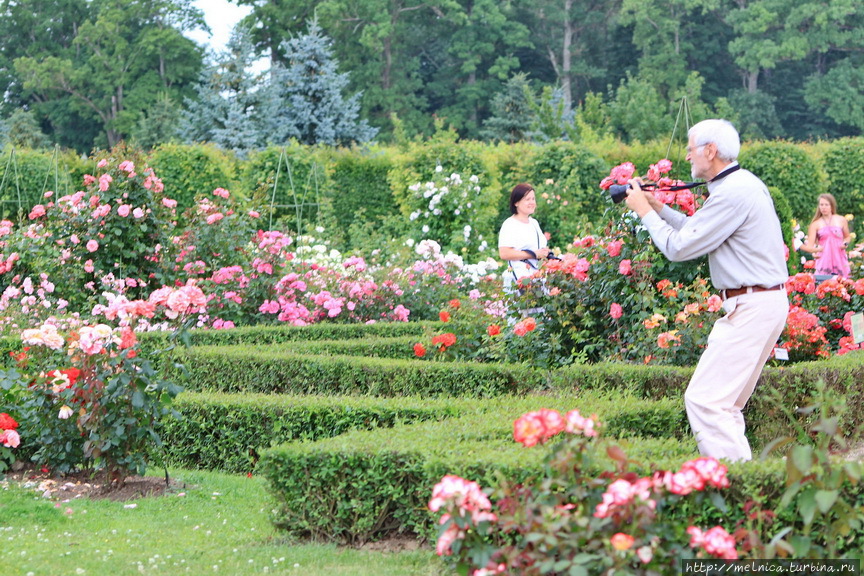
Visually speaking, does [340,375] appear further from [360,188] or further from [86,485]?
[360,188]

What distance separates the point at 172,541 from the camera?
4.14m

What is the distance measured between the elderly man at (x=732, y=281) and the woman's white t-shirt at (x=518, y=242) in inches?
134

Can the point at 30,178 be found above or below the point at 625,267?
above

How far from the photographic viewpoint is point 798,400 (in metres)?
5.29

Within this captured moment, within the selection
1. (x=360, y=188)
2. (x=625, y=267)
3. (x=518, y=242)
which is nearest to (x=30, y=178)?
(x=360, y=188)

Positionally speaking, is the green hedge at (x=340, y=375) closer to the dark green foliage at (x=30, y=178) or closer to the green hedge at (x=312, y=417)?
the green hedge at (x=312, y=417)

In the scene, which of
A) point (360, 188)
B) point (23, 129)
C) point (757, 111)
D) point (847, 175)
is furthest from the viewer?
point (757, 111)

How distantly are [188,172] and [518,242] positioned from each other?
400 inches

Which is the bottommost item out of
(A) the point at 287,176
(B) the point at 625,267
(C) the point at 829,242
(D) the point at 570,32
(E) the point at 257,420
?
(E) the point at 257,420

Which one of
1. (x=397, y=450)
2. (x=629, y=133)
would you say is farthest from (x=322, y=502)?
(x=629, y=133)

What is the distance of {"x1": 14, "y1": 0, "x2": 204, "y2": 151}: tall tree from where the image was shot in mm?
34969

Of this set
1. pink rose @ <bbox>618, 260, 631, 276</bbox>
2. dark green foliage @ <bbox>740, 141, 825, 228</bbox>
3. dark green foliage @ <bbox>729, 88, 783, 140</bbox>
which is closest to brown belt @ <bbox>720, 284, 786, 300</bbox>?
pink rose @ <bbox>618, 260, 631, 276</bbox>

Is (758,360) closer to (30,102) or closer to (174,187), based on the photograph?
(174,187)

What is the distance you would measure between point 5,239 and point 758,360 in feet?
27.4
